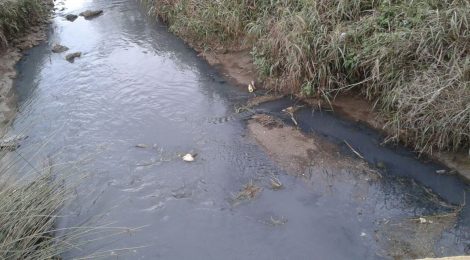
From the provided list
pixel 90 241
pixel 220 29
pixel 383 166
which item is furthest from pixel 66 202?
pixel 220 29

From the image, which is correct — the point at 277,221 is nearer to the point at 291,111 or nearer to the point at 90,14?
the point at 291,111

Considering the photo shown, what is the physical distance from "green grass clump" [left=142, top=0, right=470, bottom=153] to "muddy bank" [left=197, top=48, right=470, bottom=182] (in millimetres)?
103

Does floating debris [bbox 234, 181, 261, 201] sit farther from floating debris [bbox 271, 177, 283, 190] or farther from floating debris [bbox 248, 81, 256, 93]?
floating debris [bbox 248, 81, 256, 93]

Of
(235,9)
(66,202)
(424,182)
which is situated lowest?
(424,182)

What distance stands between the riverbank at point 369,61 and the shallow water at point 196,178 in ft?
0.90

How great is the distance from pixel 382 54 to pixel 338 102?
0.94 metres

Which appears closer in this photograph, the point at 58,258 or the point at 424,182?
the point at 58,258

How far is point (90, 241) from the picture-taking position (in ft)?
12.1

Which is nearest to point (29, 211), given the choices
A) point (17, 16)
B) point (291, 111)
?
point (291, 111)

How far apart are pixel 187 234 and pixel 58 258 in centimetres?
103

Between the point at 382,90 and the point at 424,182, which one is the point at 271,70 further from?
the point at 424,182

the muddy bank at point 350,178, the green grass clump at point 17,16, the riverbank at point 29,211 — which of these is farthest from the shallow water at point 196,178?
the green grass clump at point 17,16

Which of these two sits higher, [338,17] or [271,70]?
[338,17]

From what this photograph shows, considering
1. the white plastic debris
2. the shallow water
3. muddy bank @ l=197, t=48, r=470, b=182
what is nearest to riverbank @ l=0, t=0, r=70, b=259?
the shallow water
